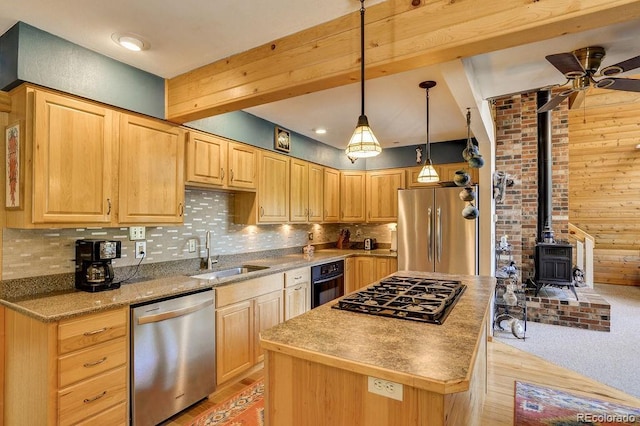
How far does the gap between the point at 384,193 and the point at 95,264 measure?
12.8 feet

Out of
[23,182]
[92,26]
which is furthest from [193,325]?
[92,26]

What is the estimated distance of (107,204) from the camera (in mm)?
2264

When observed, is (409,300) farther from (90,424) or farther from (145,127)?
(145,127)

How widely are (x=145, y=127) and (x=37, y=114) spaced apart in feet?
2.20

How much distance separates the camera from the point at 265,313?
3154mm

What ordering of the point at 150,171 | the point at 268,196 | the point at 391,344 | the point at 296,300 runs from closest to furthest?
1. the point at 391,344
2. the point at 150,171
3. the point at 296,300
4. the point at 268,196

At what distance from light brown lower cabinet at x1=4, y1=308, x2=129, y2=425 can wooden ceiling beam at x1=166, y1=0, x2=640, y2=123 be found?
1625 millimetres

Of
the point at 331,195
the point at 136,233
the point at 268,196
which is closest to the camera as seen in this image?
the point at 136,233

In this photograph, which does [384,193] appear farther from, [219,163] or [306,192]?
[219,163]

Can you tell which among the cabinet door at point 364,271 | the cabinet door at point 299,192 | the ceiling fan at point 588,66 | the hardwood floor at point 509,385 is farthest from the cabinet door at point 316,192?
the ceiling fan at point 588,66

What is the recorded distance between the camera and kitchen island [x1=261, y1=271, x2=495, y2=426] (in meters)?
1.08

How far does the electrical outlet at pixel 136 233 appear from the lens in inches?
104

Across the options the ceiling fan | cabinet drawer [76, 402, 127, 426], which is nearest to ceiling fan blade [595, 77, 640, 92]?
the ceiling fan

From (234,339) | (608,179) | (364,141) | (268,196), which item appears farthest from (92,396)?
(608,179)
